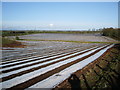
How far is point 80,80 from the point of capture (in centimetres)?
415

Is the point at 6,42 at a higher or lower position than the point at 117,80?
higher

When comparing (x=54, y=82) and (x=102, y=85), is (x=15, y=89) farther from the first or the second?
(x=102, y=85)

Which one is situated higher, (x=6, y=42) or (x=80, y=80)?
(x=6, y=42)

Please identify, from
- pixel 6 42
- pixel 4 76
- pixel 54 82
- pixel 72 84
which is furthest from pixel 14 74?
pixel 6 42

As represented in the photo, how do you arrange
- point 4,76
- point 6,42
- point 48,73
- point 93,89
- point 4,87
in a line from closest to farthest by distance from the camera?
point 93,89 < point 4,87 < point 4,76 < point 48,73 < point 6,42

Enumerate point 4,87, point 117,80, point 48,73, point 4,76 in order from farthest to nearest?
1. point 48,73
2. point 4,76
3. point 117,80
4. point 4,87

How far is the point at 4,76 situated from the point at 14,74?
0.42 metres

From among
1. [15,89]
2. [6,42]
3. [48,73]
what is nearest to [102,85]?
[48,73]

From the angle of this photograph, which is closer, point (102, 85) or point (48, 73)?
point (102, 85)

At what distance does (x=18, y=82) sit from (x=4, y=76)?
104 centimetres

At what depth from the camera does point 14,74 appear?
4859 millimetres

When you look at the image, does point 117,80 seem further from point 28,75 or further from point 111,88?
point 28,75

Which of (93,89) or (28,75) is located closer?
(93,89)

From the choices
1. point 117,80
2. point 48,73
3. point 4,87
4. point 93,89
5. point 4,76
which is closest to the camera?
point 93,89
